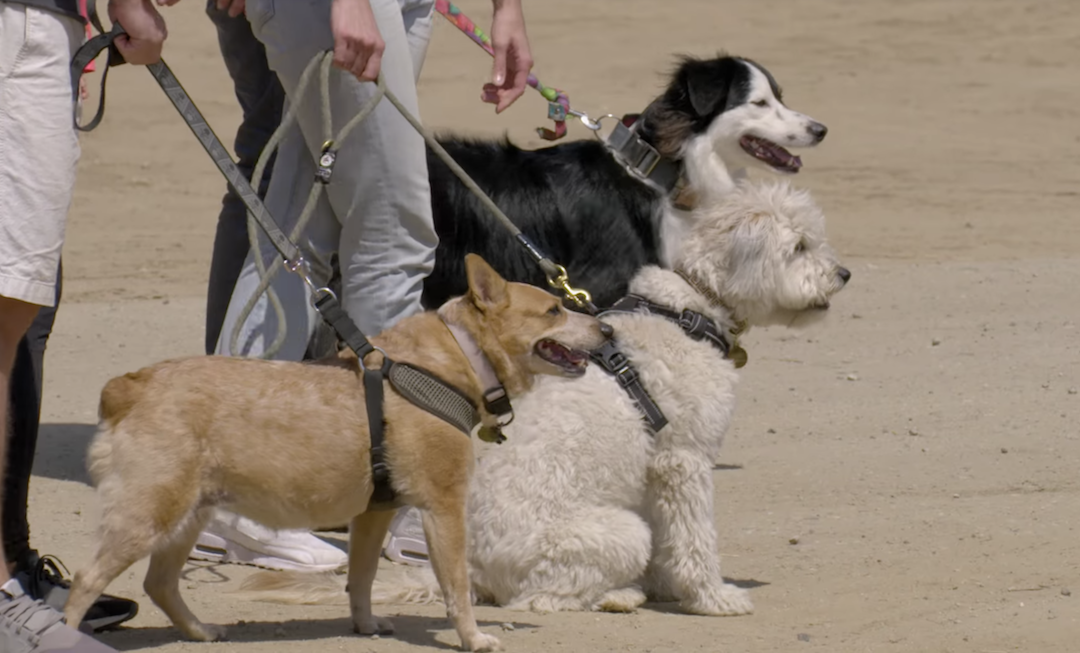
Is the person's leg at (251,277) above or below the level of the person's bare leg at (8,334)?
below

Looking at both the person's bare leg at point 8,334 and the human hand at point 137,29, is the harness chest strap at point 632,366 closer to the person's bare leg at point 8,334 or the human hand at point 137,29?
the human hand at point 137,29

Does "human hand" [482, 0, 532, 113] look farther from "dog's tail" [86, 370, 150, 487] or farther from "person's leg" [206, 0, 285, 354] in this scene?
"dog's tail" [86, 370, 150, 487]

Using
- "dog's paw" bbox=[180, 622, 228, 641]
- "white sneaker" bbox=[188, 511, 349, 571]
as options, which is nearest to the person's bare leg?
"dog's paw" bbox=[180, 622, 228, 641]

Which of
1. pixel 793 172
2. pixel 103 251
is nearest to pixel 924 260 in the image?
pixel 793 172

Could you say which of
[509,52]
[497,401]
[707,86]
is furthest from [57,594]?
[707,86]

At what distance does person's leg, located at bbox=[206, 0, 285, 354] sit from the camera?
19.1 feet

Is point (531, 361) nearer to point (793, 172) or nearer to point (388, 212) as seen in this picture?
point (388, 212)

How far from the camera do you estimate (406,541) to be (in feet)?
17.4

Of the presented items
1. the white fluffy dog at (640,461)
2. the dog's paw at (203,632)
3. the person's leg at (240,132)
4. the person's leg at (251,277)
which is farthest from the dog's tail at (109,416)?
the person's leg at (240,132)

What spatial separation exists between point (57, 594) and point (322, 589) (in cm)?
86

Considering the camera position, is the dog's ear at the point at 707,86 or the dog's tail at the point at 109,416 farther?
the dog's ear at the point at 707,86

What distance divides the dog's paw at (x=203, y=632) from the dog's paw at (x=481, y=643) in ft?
2.17

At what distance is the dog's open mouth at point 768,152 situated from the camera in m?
6.29

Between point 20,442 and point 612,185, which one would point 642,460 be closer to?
point 612,185
